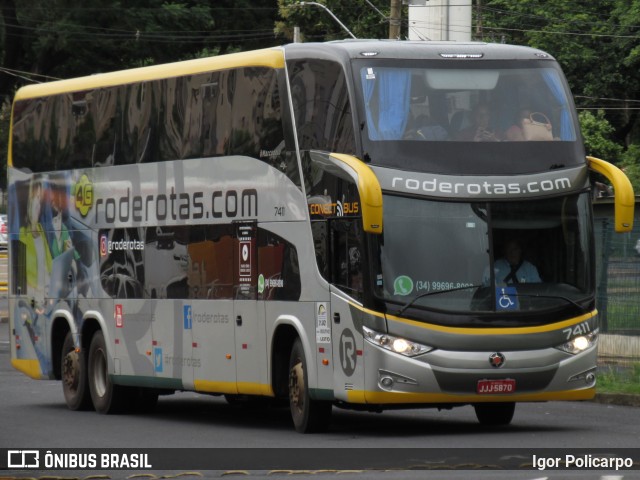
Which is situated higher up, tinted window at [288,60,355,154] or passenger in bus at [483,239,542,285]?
tinted window at [288,60,355,154]

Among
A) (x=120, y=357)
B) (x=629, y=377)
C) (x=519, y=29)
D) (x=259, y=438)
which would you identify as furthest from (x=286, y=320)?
(x=519, y=29)

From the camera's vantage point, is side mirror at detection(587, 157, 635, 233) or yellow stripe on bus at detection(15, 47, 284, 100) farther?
yellow stripe on bus at detection(15, 47, 284, 100)

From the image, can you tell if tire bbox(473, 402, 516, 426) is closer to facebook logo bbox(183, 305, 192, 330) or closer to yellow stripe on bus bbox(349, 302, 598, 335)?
yellow stripe on bus bbox(349, 302, 598, 335)

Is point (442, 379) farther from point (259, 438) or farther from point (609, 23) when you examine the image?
point (609, 23)

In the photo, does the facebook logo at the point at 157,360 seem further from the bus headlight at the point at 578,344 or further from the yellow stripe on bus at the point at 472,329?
the bus headlight at the point at 578,344

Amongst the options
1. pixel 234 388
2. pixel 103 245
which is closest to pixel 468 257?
pixel 234 388

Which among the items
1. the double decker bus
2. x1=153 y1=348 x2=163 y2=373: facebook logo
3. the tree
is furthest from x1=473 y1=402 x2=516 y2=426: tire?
the tree

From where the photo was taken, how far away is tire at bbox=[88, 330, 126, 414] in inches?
803

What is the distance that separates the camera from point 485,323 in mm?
15672

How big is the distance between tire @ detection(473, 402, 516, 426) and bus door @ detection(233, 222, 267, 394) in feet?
7.27

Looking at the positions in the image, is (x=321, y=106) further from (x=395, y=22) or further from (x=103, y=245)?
(x=395, y=22)

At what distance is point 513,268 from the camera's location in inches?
626

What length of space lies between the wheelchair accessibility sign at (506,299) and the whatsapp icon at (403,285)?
2.69 feet

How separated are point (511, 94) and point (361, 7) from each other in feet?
131
